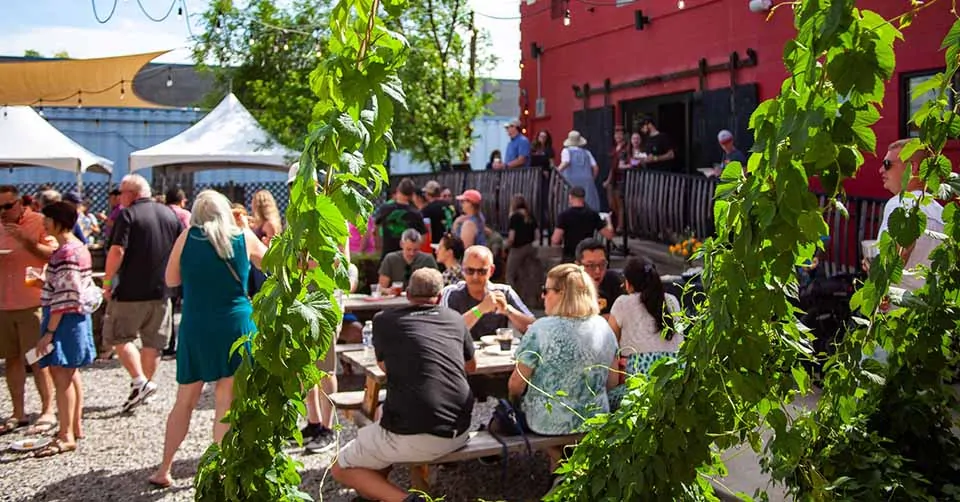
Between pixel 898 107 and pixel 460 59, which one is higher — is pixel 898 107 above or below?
below

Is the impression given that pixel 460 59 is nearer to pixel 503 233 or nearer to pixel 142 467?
pixel 503 233

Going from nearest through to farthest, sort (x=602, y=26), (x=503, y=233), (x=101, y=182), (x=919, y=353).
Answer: (x=919, y=353)
(x=503, y=233)
(x=602, y=26)
(x=101, y=182)

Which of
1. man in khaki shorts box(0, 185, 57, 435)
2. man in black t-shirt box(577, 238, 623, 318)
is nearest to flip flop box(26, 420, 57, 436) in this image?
man in khaki shorts box(0, 185, 57, 435)

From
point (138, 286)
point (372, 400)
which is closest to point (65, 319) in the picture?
point (138, 286)

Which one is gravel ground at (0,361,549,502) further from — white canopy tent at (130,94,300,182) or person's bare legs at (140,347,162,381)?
white canopy tent at (130,94,300,182)

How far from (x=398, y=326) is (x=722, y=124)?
9.45 m

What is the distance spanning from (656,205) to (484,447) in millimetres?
7599

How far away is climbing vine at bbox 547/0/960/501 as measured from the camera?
6.27ft

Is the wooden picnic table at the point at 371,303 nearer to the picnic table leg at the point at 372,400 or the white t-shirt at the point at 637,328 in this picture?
the picnic table leg at the point at 372,400

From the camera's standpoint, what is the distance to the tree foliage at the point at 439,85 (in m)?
17.7

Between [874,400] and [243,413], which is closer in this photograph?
[243,413]

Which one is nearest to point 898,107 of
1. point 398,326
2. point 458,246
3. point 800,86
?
point 458,246

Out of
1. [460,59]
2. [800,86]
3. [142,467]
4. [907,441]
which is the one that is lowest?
[142,467]

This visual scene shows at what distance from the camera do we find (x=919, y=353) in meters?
3.01
